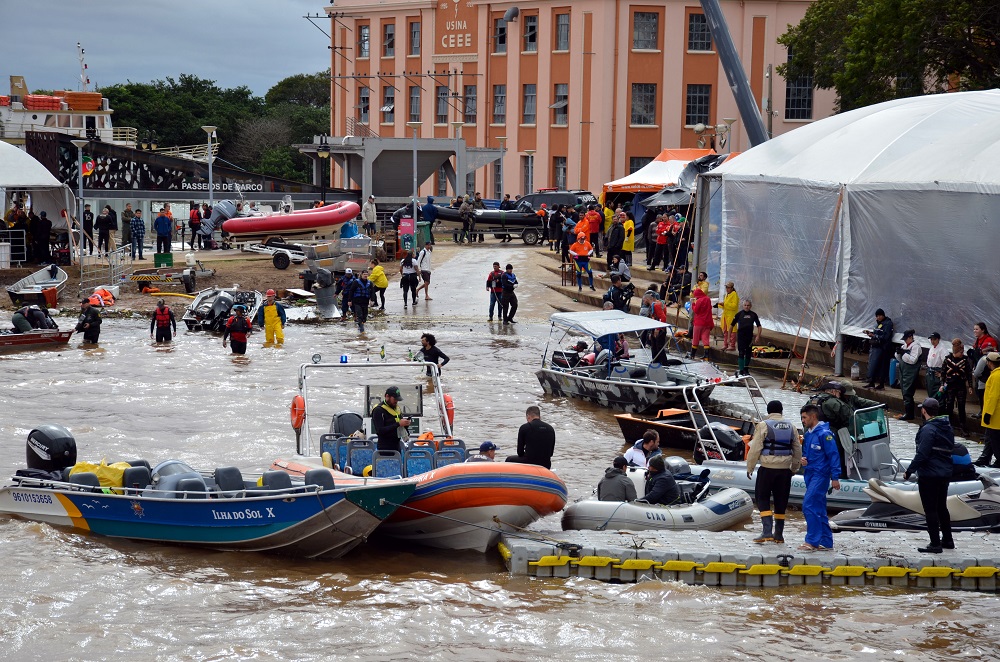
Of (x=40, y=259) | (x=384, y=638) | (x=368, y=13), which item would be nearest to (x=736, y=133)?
(x=368, y=13)

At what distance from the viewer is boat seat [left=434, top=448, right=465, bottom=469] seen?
13750 mm

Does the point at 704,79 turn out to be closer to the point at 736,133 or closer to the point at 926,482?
the point at 736,133

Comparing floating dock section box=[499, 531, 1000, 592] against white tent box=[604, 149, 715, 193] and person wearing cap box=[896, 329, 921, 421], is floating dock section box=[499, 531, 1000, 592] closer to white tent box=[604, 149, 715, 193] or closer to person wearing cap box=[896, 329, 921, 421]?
person wearing cap box=[896, 329, 921, 421]

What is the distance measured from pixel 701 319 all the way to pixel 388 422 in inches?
477

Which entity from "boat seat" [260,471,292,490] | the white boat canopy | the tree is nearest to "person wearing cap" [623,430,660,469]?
"boat seat" [260,471,292,490]

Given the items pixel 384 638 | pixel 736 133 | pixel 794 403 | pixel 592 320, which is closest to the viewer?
pixel 384 638

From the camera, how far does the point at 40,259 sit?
3834cm

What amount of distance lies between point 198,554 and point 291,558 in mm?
1024

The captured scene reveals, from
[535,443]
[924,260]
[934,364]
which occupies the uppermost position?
[924,260]

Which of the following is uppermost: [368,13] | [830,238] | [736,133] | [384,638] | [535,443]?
[368,13]

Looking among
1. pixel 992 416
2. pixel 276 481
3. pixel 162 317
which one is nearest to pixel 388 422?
pixel 276 481

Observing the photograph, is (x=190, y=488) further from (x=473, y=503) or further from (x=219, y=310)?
(x=219, y=310)

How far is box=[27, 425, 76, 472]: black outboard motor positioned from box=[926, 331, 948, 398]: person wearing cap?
1263 cm

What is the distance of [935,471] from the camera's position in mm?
12000
